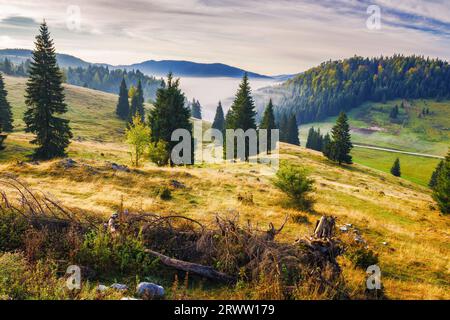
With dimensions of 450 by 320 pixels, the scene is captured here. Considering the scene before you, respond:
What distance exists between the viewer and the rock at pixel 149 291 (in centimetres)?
730

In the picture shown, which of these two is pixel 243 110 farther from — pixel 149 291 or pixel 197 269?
pixel 149 291

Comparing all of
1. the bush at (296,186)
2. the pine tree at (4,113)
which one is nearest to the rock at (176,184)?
the bush at (296,186)

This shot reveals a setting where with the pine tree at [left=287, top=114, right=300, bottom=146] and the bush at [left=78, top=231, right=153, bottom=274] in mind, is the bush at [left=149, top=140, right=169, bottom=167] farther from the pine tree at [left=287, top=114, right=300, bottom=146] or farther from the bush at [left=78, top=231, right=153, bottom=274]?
the pine tree at [left=287, top=114, right=300, bottom=146]

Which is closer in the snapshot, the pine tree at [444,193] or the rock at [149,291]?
the rock at [149,291]

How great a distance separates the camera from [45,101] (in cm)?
4016

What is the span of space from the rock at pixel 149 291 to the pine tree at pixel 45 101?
40461mm

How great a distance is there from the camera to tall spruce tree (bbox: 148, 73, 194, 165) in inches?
1598

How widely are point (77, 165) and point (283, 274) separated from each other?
842 inches

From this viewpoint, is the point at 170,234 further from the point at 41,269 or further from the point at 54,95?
the point at 54,95

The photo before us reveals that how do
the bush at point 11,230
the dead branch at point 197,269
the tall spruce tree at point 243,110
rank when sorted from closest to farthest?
1. the dead branch at point 197,269
2. the bush at point 11,230
3. the tall spruce tree at point 243,110

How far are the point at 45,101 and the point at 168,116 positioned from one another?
16.6m

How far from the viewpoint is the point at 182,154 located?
42.3 m

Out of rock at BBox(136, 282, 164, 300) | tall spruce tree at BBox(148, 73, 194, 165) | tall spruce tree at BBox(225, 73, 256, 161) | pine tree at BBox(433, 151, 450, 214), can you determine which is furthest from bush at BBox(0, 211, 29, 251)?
tall spruce tree at BBox(225, 73, 256, 161)

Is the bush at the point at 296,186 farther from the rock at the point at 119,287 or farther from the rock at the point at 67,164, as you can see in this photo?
the rock at the point at 67,164
